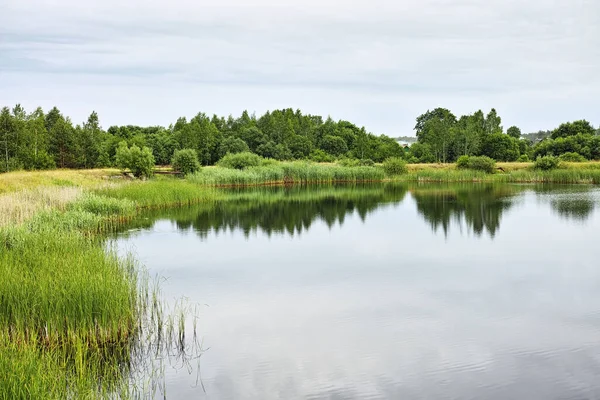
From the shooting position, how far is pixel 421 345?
30.2 ft

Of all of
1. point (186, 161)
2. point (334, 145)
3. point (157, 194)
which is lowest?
point (157, 194)

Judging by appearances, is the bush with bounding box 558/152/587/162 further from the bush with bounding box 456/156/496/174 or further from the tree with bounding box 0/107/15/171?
the tree with bounding box 0/107/15/171

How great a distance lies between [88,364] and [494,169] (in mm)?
53715

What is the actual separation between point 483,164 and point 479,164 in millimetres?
400

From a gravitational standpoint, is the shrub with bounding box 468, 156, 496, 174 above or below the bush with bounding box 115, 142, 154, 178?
below

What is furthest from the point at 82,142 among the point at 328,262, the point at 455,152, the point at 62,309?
the point at 62,309

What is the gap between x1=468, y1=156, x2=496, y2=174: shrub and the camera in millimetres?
56375

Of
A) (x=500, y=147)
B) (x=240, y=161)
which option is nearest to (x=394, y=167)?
(x=240, y=161)

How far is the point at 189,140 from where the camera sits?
225 feet

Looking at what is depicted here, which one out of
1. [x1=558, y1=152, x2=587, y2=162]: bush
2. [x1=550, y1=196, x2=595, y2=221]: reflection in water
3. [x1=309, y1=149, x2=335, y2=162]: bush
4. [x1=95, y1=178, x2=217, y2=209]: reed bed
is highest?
[x1=309, y1=149, x2=335, y2=162]: bush

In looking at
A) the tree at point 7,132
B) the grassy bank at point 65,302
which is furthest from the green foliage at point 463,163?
the tree at point 7,132

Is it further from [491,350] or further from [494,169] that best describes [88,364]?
[494,169]

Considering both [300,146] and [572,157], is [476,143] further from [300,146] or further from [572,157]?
[300,146]

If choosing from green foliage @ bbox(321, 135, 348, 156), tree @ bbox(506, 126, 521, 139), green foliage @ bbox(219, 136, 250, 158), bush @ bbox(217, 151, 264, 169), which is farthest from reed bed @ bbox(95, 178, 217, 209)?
tree @ bbox(506, 126, 521, 139)
